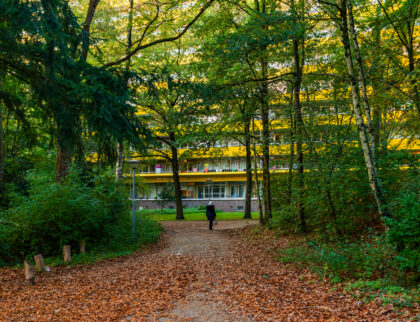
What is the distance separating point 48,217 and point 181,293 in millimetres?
6081

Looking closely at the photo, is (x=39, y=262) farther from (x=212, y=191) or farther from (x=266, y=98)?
(x=212, y=191)

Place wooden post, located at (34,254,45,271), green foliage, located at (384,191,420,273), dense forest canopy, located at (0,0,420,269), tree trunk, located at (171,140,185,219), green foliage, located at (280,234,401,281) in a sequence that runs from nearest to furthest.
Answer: green foliage, located at (384,191,420,273), dense forest canopy, located at (0,0,420,269), green foliage, located at (280,234,401,281), wooden post, located at (34,254,45,271), tree trunk, located at (171,140,185,219)

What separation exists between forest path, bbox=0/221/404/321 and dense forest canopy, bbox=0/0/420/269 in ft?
6.50

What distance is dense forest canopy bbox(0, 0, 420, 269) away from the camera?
19.4ft

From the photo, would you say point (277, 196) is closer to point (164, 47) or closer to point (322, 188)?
point (322, 188)

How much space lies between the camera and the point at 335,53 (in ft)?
39.5

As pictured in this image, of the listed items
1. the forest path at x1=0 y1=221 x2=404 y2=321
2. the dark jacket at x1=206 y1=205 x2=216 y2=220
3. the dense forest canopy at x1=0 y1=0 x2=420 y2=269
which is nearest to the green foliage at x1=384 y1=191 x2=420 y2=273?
the dense forest canopy at x1=0 y1=0 x2=420 y2=269

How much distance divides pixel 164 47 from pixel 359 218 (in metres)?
16.8

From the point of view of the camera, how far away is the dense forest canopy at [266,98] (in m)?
5.91

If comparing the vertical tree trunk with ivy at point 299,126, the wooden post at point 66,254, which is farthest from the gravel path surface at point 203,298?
the wooden post at point 66,254

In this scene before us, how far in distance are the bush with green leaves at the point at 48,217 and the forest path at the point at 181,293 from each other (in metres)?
1.57

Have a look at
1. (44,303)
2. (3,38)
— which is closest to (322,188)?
(44,303)

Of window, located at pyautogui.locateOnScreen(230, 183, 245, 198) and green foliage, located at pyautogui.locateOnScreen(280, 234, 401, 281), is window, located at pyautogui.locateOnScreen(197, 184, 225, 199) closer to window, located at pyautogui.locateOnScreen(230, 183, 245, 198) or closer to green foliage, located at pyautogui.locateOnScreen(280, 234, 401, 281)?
window, located at pyautogui.locateOnScreen(230, 183, 245, 198)

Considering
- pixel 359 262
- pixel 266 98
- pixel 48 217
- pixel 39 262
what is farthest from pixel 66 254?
pixel 266 98
